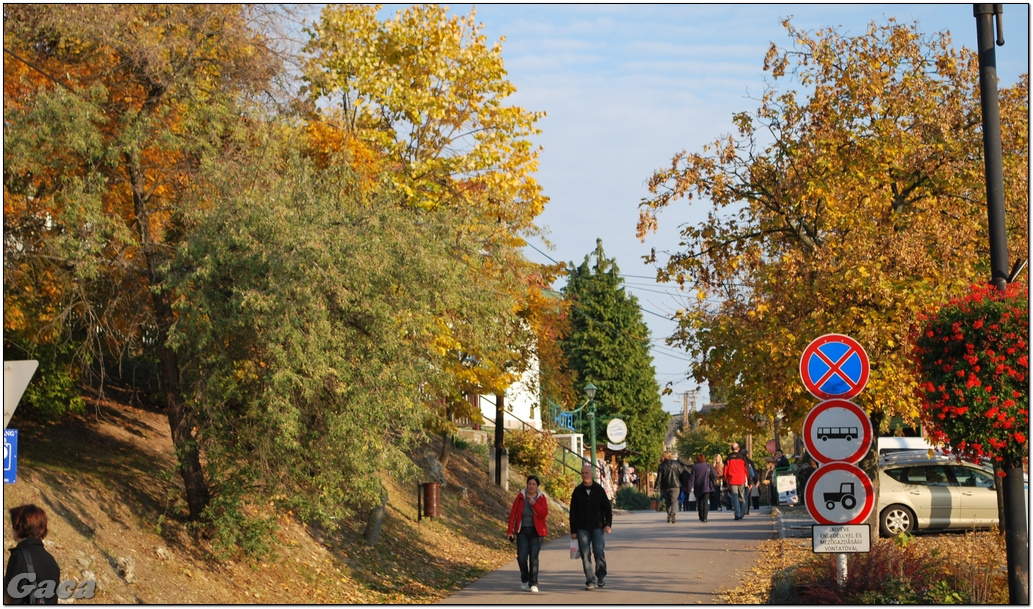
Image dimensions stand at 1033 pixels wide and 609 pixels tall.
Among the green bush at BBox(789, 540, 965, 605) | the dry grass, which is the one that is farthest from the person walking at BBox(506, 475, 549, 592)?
the green bush at BBox(789, 540, 965, 605)

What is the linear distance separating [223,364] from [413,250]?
8.52ft

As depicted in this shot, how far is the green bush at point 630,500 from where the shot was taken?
3935cm

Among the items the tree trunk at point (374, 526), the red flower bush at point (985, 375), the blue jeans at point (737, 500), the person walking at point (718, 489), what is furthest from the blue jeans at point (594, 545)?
the person walking at point (718, 489)

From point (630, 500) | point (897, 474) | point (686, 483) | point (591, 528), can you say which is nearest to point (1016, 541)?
point (591, 528)

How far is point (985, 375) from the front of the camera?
10555mm

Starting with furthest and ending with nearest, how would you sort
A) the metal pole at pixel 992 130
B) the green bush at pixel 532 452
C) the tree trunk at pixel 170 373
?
1. the green bush at pixel 532 452
2. the tree trunk at pixel 170 373
3. the metal pole at pixel 992 130

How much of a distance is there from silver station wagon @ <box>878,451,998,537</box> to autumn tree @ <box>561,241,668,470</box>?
130ft

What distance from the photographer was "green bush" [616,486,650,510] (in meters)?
39.3

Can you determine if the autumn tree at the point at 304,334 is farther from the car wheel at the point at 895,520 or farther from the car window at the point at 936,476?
the car window at the point at 936,476

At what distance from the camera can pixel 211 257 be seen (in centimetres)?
1283

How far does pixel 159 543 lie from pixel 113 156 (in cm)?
478

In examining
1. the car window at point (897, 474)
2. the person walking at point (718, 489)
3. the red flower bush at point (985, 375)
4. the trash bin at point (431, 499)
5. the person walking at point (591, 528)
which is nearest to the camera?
the red flower bush at point (985, 375)

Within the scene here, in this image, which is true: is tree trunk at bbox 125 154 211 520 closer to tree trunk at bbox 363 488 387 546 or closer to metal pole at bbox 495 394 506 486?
tree trunk at bbox 363 488 387 546

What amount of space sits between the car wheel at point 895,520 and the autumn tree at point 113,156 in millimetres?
11694
